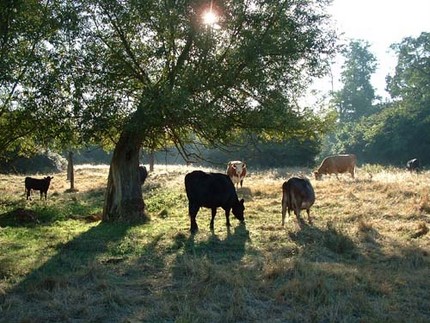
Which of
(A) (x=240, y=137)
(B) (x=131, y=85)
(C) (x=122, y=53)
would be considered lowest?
(A) (x=240, y=137)

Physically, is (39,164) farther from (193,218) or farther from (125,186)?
(193,218)

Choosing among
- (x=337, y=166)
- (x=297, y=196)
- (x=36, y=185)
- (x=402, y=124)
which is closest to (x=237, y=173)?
(x=337, y=166)

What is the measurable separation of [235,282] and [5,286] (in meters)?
4.05

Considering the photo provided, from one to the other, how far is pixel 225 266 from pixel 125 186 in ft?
24.9

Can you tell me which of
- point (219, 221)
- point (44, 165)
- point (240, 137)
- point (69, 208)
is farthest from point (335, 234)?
point (44, 165)

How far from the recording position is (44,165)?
144 feet

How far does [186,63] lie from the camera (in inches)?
539

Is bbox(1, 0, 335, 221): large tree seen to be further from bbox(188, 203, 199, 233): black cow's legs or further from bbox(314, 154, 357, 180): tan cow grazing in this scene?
bbox(314, 154, 357, 180): tan cow grazing

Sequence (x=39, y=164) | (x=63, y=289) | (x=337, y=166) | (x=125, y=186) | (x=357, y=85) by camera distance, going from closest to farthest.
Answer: (x=63, y=289)
(x=125, y=186)
(x=337, y=166)
(x=39, y=164)
(x=357, y=85)

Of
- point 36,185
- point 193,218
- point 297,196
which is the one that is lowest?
point 193,218

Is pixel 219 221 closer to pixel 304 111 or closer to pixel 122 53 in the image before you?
pixel 304 111

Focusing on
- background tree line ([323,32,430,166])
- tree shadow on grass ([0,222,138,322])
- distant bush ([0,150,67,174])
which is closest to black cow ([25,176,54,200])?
tree shadow on grass ([0,222,138,322])

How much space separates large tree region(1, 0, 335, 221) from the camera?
1281cm

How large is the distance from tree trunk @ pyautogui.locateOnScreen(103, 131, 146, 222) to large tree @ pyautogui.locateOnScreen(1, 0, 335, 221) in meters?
1.42
